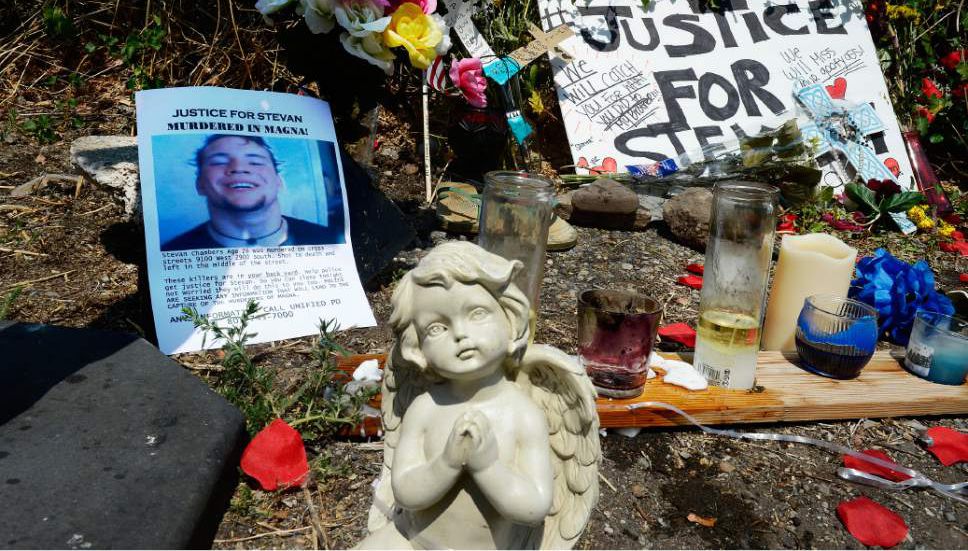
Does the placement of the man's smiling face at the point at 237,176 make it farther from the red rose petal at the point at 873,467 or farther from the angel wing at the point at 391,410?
the red rose petal at the point at 873,467

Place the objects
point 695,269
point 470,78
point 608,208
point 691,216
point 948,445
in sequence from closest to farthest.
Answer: point 948,445, point 470,78, point 695,269, point 691,216, point 608,208

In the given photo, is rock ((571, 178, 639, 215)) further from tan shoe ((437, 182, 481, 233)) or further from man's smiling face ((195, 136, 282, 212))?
man's smiling face ((195, 136, 282, 212))

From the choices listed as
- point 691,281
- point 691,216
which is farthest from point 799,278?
point 691,216

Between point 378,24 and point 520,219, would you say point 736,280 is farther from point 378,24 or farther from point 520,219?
point 378,24

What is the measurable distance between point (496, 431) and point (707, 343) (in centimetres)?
113

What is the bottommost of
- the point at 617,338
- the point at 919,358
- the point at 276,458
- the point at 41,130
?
the point at 276,458

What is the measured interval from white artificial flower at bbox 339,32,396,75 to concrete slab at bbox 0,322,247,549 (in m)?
1.15

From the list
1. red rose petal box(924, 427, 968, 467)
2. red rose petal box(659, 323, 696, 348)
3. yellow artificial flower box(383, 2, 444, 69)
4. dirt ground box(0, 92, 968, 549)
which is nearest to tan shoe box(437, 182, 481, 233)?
dirt ground box(0, 92, 968, 549)

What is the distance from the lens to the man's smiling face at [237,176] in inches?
97.5

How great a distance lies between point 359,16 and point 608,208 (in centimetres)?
162

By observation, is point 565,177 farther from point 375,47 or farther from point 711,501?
point 711,501

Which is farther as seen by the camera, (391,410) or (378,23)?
(378,23)

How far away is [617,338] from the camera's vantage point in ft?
6.41

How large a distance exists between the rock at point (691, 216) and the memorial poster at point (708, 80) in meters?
0.59
